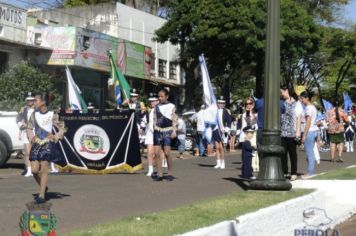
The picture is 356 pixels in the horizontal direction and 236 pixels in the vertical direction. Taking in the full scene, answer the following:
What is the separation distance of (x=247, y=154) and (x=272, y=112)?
144 inches

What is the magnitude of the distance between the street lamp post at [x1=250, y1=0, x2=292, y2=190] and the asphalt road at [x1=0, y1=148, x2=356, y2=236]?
1.14 meters

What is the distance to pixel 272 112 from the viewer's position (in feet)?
34.1

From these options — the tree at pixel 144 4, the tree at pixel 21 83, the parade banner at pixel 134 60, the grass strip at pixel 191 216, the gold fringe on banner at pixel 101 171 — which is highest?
the tree at pixel 144 4

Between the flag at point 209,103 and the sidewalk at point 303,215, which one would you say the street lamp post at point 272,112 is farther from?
the flag at point 209,103

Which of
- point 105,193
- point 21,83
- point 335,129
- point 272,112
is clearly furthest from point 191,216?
point 21,83

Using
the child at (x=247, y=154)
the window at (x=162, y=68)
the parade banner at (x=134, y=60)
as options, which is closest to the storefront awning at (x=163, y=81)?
→ the window at (x=162, y=68)

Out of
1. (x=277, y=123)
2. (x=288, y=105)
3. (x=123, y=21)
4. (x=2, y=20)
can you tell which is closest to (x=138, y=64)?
(x=123, y=21)

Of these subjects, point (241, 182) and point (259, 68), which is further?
point (259, 68)

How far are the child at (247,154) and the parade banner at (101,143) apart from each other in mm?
2344

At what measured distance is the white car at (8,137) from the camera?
1664 centimetres

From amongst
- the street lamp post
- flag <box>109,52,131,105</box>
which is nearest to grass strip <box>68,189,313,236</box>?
the street lamp post

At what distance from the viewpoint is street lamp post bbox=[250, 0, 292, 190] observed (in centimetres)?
1032

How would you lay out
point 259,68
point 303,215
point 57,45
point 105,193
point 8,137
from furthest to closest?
point 259,68 → point 57,45 → point 8,137 → point 105,193 → point 303,215

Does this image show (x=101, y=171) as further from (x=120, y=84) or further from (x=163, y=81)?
(x=163, y=81)
